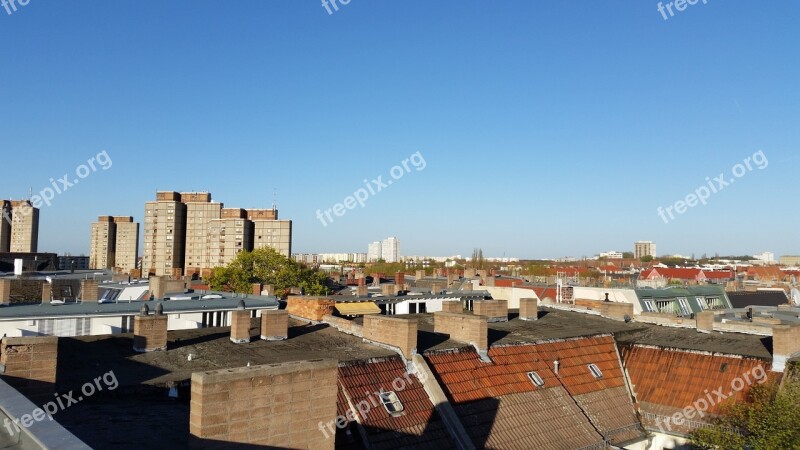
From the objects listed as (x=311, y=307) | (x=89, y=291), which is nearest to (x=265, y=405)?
(x=311, y=307)

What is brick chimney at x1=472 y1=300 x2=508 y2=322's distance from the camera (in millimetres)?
27594

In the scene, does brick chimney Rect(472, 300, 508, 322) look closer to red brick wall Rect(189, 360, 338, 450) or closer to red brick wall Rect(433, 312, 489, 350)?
red brick wall Rect(433, 312, 489, 350)

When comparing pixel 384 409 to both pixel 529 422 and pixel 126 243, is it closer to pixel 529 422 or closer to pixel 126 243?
pixel 529 422

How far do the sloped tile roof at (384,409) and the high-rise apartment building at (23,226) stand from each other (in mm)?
158666

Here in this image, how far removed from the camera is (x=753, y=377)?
21547 millimetres

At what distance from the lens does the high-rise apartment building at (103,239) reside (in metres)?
149

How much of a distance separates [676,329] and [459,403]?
600 inches

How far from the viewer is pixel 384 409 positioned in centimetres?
1673

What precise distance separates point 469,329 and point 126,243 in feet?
485

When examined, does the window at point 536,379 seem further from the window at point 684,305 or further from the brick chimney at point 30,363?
the window at point 684,305

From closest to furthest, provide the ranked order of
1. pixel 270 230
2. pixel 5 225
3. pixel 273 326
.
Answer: pixel 273 326 < pixel 270 230 < pixel 5 225

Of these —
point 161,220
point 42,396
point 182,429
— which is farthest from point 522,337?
point 161,220

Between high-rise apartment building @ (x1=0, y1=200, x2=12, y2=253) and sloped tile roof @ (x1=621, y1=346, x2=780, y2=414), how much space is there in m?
153

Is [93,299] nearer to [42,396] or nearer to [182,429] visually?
[42,396]
